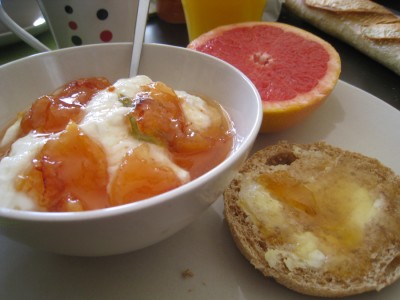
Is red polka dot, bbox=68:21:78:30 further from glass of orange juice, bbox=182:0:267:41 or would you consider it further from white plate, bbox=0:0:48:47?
glass of orange juice, bbox=182:0:267:41

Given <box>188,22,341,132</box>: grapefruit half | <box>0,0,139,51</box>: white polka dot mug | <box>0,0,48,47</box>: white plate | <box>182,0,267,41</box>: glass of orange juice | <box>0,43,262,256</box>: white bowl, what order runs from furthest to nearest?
<box>0,0,48,47</box>: white plate, <box>182,0,267,41</box>: glass of orange juice, <box>0,0,139,51</box>: white polka dot mug, <box>188,22,341,132</box>: grapefruit half, <box>0,43,262,256</box>: white bowl

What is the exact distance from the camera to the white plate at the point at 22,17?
2.09 m

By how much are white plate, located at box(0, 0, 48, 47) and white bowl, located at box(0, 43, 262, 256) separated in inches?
40.4

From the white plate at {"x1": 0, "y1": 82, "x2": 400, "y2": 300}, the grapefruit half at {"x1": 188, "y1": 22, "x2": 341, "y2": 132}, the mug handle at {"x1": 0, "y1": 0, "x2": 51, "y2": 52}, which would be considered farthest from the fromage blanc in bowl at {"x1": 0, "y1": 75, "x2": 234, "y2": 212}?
the mug handle at {"x1": 0, "y1": 0, "x2": 51, "y2": 52}

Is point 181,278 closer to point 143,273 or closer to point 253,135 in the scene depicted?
point 143,273

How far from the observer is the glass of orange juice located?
196 cm

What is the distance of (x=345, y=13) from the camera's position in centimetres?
227

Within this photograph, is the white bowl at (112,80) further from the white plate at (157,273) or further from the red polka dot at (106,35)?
the red polka dot at (106,35)

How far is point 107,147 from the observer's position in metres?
0.90

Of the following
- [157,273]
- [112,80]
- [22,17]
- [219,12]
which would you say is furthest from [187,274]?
[22,17]

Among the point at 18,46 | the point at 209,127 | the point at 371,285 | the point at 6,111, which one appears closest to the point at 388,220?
the point at 371,285

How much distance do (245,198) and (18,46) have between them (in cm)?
170

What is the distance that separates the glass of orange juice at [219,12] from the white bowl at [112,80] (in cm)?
78

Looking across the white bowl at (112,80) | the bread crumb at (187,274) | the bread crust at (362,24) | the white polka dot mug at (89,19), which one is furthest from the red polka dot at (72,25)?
the bread crust at (362,24)
